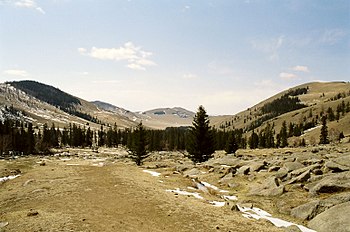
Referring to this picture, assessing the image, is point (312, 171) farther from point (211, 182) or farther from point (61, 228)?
point (61, 228)

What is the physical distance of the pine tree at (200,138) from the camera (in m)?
54.5

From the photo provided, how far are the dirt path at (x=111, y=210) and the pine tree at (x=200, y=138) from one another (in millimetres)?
24193

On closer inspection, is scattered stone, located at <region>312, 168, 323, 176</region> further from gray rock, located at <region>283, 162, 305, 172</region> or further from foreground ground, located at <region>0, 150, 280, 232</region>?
foreground ground, located at <region>0, 150, 280, 232</region>

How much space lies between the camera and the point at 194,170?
43250 millimetres

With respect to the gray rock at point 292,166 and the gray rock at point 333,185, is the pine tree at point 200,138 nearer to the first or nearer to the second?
the gray rock at point 292,166

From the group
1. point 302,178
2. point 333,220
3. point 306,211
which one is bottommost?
point 306,211

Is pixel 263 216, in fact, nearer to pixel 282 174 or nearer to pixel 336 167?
pixel 336 167

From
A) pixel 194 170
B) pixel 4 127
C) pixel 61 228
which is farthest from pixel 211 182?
pixel 4 127

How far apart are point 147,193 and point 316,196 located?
1503 cm

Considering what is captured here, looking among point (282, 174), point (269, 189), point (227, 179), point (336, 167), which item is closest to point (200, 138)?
point (227, 179)

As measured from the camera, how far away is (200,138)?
2154 inches

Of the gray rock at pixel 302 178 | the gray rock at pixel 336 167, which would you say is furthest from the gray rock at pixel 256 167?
the gray rock at pixel 336 167

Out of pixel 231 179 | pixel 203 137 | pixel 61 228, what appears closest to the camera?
pixel 61 228

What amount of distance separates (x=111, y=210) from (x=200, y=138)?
35.3 meters
